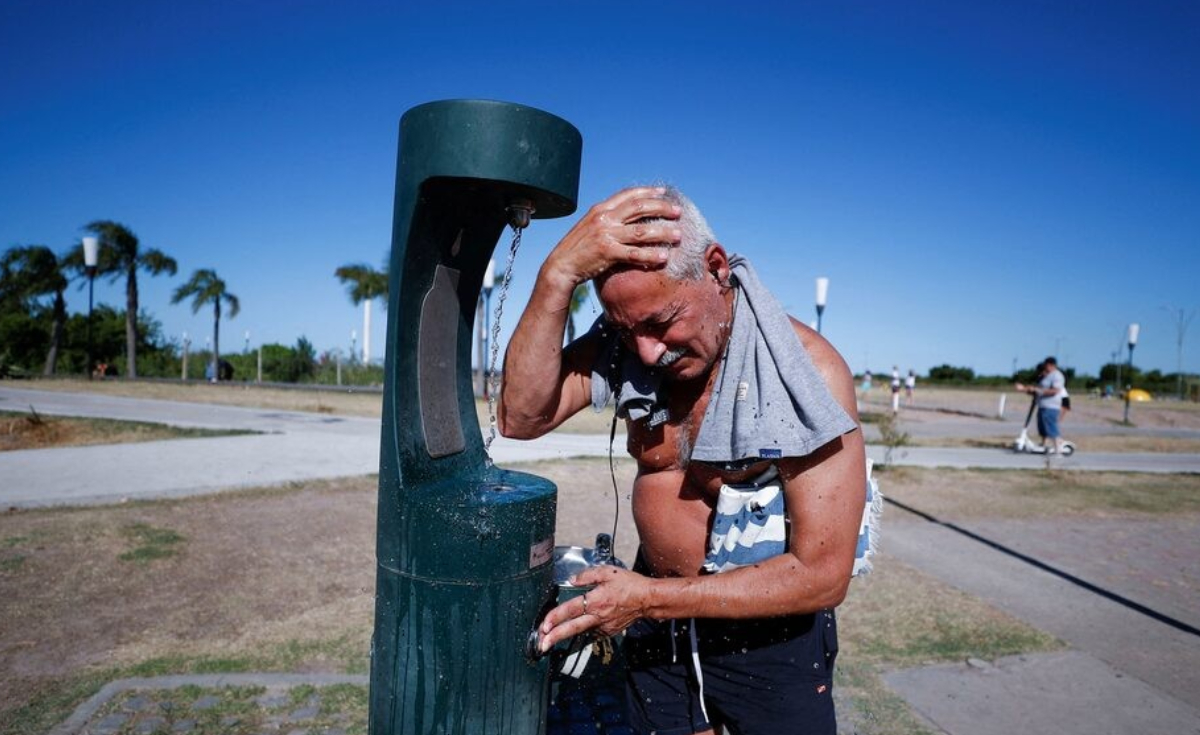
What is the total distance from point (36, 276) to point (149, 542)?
91.3 ft

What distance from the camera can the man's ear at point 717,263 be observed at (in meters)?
1.66

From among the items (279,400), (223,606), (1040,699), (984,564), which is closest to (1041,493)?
(984,564)

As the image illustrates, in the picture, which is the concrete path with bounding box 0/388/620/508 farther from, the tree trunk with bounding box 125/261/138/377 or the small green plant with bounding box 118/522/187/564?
the tree trunk with bounding box 125/261/138/377

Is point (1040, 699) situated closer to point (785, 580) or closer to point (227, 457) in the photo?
point (785, 580)

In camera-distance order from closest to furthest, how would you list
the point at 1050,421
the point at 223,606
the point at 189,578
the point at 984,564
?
the point at 223,606 → the point at 189,578 → the point at 984,564 → the point at 1050,421

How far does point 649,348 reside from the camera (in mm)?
1648

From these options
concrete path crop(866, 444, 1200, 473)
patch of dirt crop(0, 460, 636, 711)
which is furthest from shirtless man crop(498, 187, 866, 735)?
concrete path crop(866, 444, 1200, 473)

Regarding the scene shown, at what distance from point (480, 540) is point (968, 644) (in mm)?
3191

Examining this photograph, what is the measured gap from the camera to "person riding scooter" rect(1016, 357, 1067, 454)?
10547 mm

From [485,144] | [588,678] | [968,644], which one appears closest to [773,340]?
[485,144]

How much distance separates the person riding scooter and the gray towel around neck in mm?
10595

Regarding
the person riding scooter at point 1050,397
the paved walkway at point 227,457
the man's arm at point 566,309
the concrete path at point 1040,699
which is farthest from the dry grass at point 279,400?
the man's arm at point 566,309

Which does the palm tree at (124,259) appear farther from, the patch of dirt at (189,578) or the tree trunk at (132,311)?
the patch of dirt at (189,578)

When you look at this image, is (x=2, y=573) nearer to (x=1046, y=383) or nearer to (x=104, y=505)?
(x=104, y=505)
